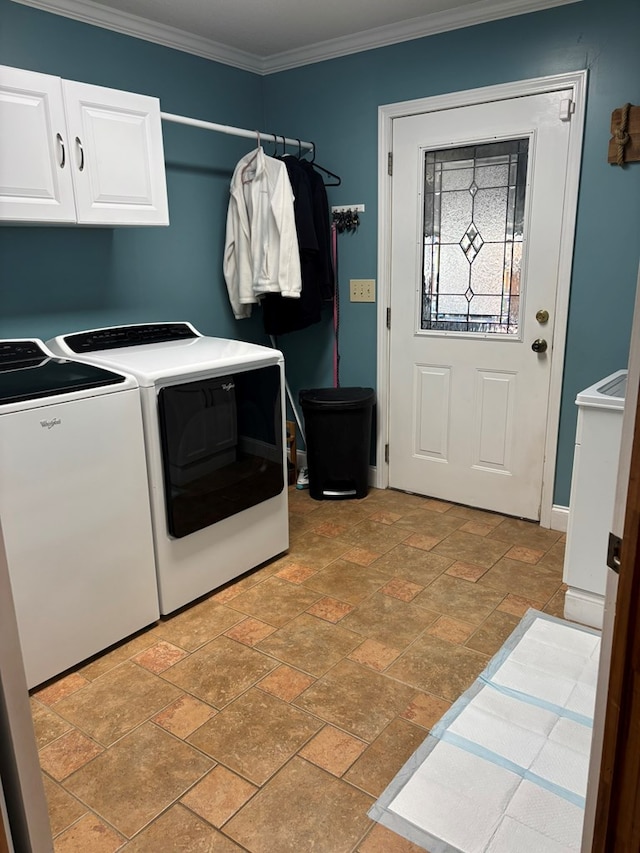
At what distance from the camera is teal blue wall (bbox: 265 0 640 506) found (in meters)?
2.65

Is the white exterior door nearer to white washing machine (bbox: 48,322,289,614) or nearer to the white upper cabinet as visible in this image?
white washing machine (bbox: 48,322,289,614)

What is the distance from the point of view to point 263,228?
3.29 meters

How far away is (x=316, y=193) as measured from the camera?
345 centimetres

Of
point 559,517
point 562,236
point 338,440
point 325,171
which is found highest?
point 325,171

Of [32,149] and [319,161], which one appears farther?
[319,161]

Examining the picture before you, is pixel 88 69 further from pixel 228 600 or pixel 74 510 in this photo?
pixel 228 600

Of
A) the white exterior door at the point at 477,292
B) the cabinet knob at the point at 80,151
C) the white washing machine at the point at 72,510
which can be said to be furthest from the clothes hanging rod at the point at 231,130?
the white washing machine at the point at 72,510

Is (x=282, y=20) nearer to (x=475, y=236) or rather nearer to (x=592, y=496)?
(x=475, y=236)

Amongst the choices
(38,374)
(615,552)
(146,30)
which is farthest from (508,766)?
(146,30)

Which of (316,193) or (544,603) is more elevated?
(316,193)

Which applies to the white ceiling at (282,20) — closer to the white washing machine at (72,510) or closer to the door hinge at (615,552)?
the white washing machine at (72,510)

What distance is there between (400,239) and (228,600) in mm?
2067

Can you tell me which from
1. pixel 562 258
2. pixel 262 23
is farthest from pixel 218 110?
pixel 562 258

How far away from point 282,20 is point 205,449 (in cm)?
210
